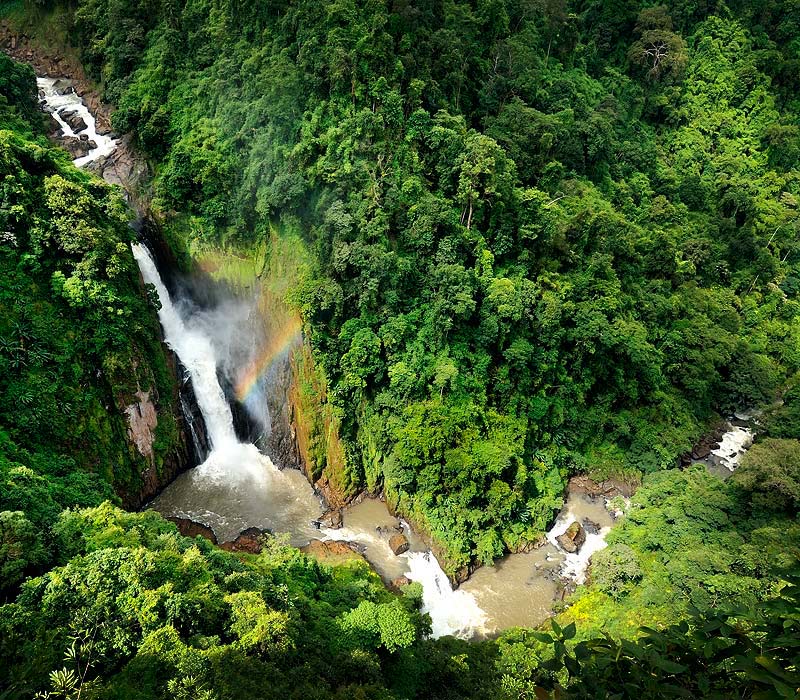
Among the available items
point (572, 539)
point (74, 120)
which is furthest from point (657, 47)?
point (74, 120)

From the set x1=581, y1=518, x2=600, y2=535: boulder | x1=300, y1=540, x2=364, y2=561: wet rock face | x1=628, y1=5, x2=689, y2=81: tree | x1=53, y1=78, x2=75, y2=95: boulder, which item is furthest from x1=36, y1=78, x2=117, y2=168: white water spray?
x1=628, y1=5, x2=689, y2=81: tree

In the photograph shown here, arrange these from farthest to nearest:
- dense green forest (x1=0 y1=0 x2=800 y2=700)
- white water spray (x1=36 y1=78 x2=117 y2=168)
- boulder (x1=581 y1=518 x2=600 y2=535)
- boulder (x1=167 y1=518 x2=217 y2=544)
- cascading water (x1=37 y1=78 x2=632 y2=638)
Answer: white water spray (x1=36 y1=78 x2=117 y2=168) < boulder (x1=581 y1=518 x2=600 y2=535) < boulder (x1=167 y1=518 x2=217 y2=544) < cascading water (x1=37 y1=78 x2=632 y2=638) < dense green forest (x1=0 y1=0 x2=800 y2=700)

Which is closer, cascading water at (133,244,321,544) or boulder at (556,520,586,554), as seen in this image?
cascading water at (133,244,321,544)

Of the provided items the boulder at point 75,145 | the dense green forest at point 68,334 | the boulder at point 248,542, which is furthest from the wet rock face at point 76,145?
the boulder at point 248,542

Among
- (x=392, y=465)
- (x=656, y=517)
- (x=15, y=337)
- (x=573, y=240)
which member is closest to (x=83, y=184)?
(x=15, y=337)

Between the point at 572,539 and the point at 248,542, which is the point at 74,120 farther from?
Result: the point at 572,539

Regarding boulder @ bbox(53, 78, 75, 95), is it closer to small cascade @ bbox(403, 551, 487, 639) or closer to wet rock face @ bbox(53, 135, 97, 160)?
wet rock face @ bbox(53, 135, 97, 160)

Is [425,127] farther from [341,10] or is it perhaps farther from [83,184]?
[83,184]
